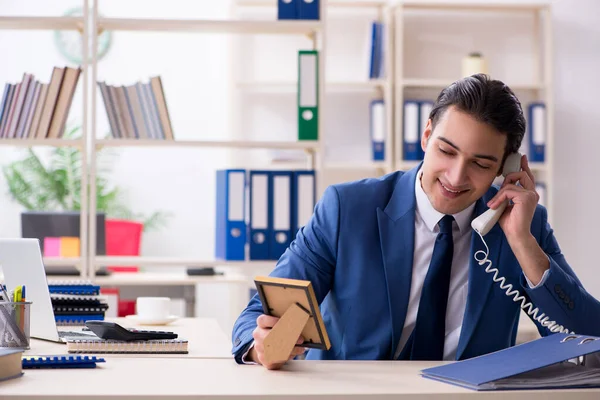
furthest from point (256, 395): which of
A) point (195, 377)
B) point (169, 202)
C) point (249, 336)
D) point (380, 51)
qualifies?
point (169, 202)

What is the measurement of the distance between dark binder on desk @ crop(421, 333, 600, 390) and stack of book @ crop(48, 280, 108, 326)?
0.98 m

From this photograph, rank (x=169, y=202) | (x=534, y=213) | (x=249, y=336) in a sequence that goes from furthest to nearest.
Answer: (x=169, y=202)
(x=534, y=213)
(x=249, y=336)

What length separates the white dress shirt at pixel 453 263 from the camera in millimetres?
1837

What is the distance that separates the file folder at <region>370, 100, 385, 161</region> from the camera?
4875mm

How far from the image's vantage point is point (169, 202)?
5.71 metres

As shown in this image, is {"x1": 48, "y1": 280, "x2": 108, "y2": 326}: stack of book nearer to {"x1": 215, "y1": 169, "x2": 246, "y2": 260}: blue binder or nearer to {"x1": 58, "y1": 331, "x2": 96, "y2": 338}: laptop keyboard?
{"x1": 58, "y1": 331, "x2": 96, "y2": 338}: laptop keyboard

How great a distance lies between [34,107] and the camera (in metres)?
3.46

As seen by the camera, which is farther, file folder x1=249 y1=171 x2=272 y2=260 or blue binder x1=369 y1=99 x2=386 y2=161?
blue binder x1=369 y1=99 x2=386 y2=161

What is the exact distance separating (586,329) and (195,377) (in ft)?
2.83

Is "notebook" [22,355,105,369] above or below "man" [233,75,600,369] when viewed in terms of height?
below

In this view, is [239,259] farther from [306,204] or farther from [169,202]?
[169,202]

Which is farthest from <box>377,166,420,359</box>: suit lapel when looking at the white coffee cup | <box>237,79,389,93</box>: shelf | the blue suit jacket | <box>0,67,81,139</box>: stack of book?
<box>237,79,389,93</box>: shelf

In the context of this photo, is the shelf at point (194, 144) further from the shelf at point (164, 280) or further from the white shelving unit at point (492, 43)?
the white shelving unit at point (492, 43)

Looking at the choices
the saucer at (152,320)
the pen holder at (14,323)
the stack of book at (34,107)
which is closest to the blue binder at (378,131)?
the stack of book at (34,107)
